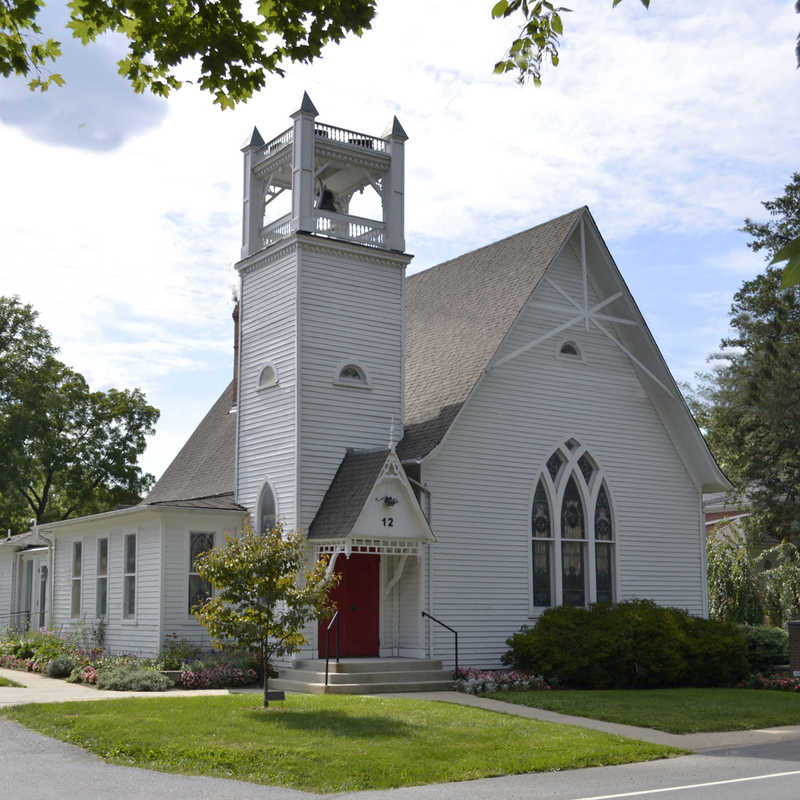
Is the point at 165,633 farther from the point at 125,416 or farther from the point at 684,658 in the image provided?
the point at 125,416

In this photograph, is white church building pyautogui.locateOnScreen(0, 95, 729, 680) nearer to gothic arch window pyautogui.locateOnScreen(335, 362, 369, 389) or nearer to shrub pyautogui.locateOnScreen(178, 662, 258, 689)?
gothic arch window pyautogui.locateOnScreen(335, 362, 369, 389)

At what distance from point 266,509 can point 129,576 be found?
3.49 m

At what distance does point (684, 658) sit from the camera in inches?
826

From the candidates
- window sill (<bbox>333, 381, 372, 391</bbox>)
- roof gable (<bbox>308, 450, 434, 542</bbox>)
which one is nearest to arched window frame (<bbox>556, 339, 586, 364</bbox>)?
window sill (<bbox>333, 381, 372, 391</bbox>)

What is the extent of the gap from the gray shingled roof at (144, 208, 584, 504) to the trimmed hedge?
4363 mm

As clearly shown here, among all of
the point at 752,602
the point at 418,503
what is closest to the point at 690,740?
the point at 418,503

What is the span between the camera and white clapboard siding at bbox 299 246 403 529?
21.1 metres

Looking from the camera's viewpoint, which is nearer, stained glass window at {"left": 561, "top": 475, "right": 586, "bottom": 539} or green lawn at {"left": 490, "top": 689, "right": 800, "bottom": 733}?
green lawn at {"left": 490, "top": 689, "right": 800, "bottom": 733}

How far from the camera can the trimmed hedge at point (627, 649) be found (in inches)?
784

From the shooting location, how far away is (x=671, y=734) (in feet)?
47.2

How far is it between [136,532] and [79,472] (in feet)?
61.0

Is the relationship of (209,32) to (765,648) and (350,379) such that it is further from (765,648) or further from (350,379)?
(765,648)

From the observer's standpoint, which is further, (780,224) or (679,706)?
(780,224)

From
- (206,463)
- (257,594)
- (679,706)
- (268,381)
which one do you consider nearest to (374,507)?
(268,381)
